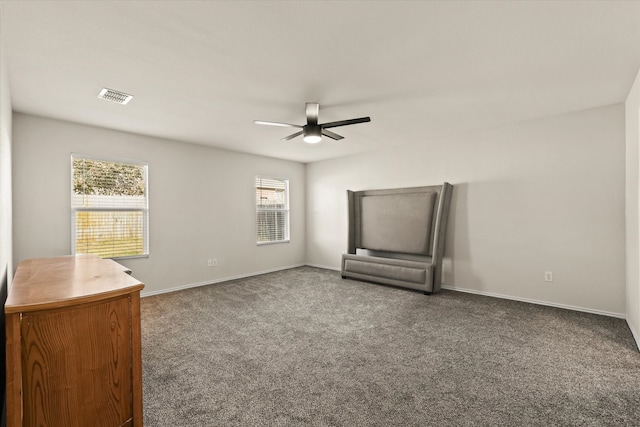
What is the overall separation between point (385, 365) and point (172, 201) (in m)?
4.02

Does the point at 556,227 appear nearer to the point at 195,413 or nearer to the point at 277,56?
the point at 277,56

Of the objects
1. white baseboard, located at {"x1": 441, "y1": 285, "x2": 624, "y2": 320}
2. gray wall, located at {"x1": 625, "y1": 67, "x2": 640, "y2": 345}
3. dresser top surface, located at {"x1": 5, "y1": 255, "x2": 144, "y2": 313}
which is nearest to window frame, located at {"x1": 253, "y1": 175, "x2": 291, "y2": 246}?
white baseboard, located at {"x1": 441, "y1": 285, "x2": 624, "y2": 320}

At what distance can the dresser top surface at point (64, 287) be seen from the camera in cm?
118

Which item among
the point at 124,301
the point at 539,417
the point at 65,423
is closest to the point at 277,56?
the point at 124,301

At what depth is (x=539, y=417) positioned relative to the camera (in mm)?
1771

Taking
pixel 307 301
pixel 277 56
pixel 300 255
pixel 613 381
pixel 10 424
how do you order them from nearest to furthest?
pixel 10 424 < pixel 613 381 < pixel 277 56 < pixel 307 301 < pixel 300 255

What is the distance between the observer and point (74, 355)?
1.24 m

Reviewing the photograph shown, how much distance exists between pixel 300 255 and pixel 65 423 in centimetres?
572

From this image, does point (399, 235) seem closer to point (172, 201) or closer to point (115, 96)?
point (172, 201)

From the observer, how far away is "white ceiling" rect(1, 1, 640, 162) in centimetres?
184

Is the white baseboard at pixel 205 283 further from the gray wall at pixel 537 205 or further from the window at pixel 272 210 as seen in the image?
the gray wall at pixel 537 205

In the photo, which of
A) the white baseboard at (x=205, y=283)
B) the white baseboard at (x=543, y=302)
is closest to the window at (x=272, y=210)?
the white baseboard at (x=205, y=283)

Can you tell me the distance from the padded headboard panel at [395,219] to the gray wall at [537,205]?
315 mm

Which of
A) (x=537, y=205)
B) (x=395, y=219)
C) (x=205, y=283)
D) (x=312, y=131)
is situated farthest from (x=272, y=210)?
(x=537, y=205)
